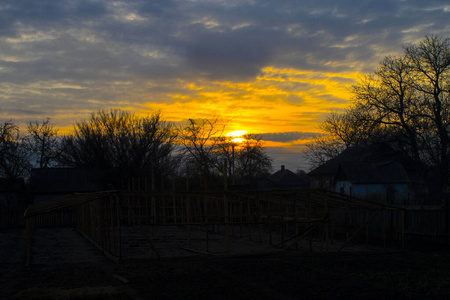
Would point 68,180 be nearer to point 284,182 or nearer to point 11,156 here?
point 11,156

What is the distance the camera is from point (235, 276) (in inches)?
434

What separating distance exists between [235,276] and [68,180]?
31.3 metres

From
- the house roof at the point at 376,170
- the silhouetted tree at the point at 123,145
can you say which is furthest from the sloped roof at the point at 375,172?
the silhouetted tree at the point at 123,145

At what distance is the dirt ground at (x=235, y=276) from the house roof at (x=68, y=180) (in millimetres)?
→ 22379

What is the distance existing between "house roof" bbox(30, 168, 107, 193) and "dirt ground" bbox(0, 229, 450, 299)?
2238 cm

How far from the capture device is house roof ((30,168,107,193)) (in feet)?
124

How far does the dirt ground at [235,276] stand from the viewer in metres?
9.01

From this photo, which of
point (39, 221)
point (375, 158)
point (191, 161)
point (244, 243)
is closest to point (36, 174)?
point (39, 221)

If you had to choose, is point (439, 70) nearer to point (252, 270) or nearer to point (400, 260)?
point (400, 260)

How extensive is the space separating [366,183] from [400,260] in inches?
1040

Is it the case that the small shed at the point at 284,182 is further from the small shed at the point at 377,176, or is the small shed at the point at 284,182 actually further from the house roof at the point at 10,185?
the house roof at the point at 10,185

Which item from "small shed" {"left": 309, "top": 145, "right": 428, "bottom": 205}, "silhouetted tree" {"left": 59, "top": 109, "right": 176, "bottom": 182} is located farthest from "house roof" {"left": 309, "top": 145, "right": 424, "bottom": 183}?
"silhouetted tree" {"left": 59, "top": 109, "right": 176, "bottom": 182}

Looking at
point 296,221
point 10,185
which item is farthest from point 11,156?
point 296,221

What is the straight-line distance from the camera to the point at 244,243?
18594mm
